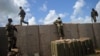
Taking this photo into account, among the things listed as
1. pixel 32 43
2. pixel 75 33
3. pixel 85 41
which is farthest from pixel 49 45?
pixel 85 41

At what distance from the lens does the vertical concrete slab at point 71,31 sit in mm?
19750

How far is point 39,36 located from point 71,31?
10.0ft

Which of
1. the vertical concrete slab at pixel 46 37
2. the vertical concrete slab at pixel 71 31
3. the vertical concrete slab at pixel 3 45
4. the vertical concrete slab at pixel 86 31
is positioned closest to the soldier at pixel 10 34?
the vertical concrete slab at pixel 3 45

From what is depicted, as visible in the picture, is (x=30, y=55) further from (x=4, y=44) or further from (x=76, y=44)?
(x=76, y=44)

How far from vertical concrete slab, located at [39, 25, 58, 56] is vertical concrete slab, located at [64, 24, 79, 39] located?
3.76 ft

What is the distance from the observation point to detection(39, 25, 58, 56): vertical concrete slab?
18.9 meters

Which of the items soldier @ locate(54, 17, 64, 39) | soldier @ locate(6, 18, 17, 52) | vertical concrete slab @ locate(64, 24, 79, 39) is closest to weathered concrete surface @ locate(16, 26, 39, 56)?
soldier @ locate(54, 17, 64, 39)

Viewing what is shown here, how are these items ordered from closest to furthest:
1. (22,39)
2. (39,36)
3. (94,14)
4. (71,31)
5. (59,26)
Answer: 1. (22,39)
2. (39,36)
3. (59,26)
4. (71,31)
5. (94,14)

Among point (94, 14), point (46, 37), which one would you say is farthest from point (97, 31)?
point (46, 37)

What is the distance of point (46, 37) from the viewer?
62.8 ft

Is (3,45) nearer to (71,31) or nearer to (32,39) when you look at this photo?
(32,39)

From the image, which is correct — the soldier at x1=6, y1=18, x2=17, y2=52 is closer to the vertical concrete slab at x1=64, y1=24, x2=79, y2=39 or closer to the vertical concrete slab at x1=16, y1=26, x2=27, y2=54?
the vertical concrete slab at x1=16, y1=26, x2=27, y2=54

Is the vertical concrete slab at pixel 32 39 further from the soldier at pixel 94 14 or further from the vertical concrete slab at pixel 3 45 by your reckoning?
the soldier at pixel 94 14

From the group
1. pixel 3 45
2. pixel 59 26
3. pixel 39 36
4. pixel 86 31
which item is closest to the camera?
pixel 3 45
